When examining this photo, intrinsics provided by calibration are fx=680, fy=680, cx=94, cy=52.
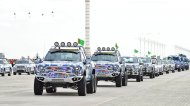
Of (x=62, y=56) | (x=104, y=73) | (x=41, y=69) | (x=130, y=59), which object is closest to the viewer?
(x=41, y=69)

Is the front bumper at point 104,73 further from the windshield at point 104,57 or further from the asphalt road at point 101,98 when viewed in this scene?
the asphalt road at point 101,98

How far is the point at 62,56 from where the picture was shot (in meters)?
26.2

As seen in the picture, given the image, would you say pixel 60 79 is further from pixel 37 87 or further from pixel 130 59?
pixel 130 59

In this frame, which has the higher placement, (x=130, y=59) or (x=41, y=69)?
(x=130, y=59)

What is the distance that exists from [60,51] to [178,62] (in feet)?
245

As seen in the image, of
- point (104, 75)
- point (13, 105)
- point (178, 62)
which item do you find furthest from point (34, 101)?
point (178, 62)

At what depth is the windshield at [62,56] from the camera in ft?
85.7

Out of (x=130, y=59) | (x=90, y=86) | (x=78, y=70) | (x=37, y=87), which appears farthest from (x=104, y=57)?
(x=130, y=59)

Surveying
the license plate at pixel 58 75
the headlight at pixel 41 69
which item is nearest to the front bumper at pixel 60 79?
the license plate at pixel 58 75

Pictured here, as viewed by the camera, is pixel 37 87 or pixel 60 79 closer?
pixel 60 79

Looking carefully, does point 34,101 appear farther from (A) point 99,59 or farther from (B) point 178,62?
(B) point 178,62

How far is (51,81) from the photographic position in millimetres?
25047

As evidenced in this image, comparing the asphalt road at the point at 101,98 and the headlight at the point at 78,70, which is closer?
the asphalt road at the point at 101,98

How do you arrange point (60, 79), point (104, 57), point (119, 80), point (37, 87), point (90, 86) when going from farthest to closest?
point (104, 57)
point (119, 80)
point (90, 86)
point (37, 87)
point (60, 79)
